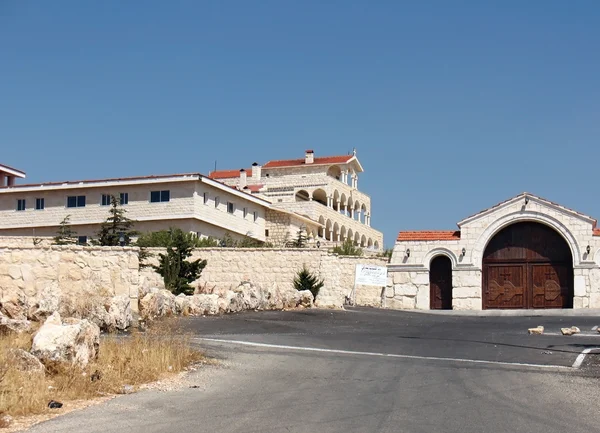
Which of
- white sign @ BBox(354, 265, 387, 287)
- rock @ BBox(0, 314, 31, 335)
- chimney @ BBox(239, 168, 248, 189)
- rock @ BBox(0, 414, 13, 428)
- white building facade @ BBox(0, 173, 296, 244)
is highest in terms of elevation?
chimney @ BBox(239, 168, 248, 189)

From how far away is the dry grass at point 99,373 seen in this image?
10.5 metres

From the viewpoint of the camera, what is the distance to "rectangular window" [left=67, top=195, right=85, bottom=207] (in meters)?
60.7

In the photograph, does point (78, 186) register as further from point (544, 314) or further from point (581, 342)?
point (581, 342)

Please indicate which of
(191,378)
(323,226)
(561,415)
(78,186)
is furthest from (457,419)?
(323,226)

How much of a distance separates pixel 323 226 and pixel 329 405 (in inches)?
2510

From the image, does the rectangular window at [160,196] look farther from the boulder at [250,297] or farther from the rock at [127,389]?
the rock at [127,389]

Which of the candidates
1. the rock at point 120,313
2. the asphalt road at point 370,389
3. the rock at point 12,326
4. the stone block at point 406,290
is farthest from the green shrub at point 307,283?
the rock at point 12,326

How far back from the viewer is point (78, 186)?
198ft

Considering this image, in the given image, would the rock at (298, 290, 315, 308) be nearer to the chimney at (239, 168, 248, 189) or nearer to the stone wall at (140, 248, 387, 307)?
the stone wall at (140, 248, 387, 307)

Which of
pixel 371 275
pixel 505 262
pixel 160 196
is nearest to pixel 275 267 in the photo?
pixel 371 275

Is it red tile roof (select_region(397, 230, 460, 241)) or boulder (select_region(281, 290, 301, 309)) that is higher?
red tile roof (select_region(397, 230, 460, 241))

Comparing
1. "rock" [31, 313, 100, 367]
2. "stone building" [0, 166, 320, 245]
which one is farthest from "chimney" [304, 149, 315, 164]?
"rock" [31, 313, 100, 367]

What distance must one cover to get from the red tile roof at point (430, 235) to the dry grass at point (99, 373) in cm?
2496

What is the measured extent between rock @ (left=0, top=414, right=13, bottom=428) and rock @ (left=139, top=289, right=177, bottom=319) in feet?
47.4
